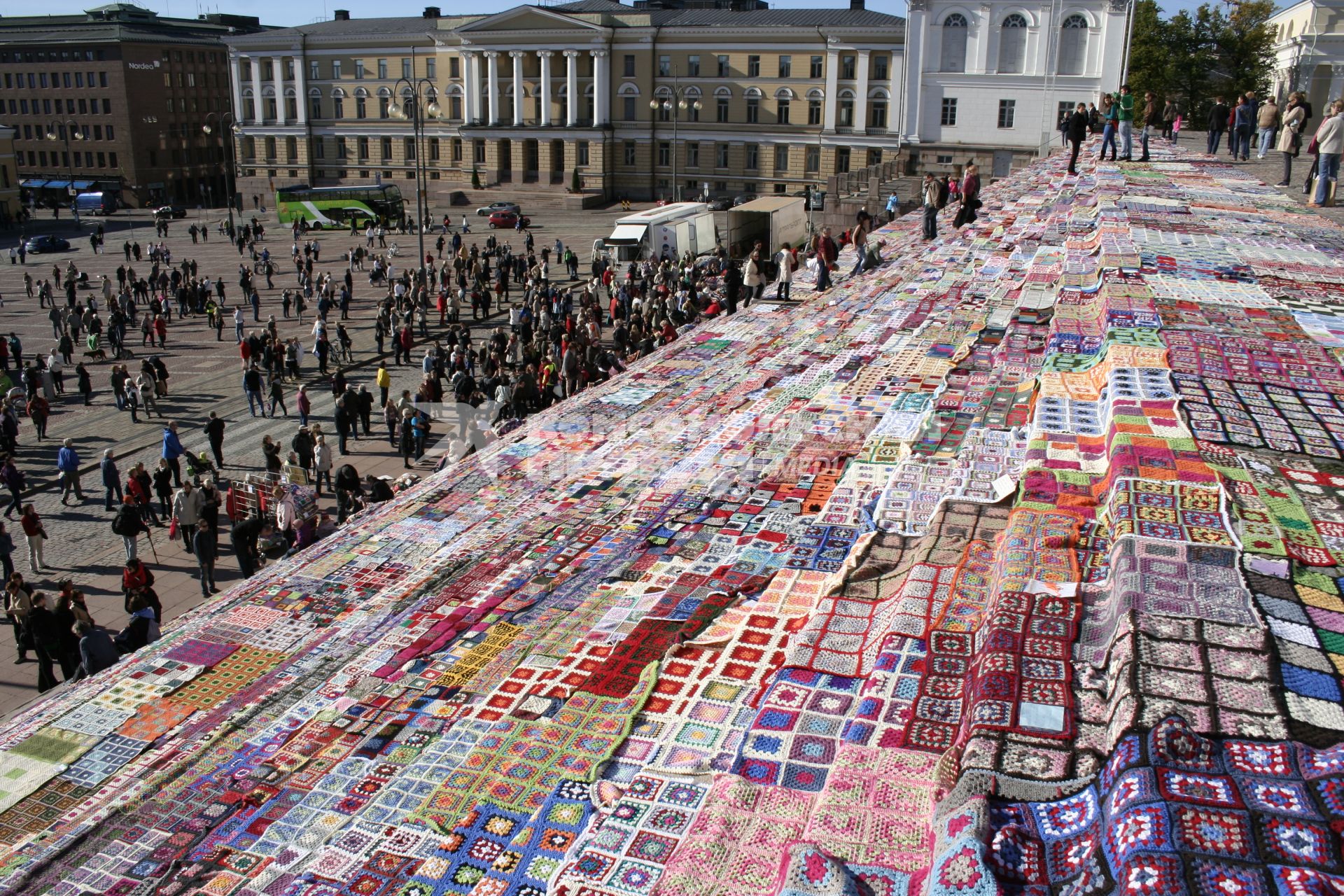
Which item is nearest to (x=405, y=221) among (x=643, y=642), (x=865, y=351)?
(x=865, y=351)

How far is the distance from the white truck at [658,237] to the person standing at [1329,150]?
2383 cm

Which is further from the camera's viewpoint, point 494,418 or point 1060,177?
point 1060,177

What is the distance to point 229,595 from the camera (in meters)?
10.5

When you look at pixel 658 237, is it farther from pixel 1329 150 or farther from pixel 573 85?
pixel 573 85

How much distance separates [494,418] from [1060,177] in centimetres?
1694

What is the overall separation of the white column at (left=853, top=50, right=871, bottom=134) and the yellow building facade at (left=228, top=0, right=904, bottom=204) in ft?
0.31

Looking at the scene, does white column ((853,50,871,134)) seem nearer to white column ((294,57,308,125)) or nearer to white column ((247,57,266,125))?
white column ((294,57,308,125))

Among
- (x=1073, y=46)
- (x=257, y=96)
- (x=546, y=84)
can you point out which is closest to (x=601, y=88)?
(x=546, y=84)

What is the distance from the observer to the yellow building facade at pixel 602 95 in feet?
215

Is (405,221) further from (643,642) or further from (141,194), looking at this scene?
(643,642)

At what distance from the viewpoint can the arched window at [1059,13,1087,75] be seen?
1923 inches

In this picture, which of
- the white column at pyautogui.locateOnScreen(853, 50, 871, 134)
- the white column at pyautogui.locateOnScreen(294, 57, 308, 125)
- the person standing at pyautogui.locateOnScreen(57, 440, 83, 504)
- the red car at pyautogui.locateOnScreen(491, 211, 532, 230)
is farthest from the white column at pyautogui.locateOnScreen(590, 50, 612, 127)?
the person standing at pyautogui.locateOnScreen(57, 440, 83, 504)

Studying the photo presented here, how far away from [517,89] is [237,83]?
2473 cm

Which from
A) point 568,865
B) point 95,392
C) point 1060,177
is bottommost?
point 95,392
